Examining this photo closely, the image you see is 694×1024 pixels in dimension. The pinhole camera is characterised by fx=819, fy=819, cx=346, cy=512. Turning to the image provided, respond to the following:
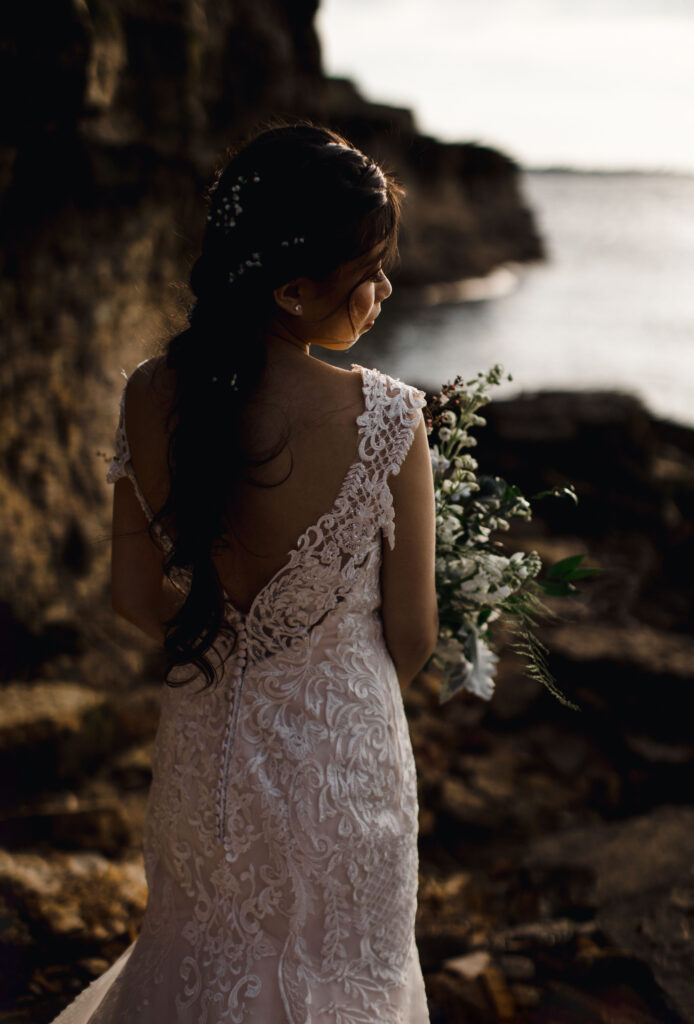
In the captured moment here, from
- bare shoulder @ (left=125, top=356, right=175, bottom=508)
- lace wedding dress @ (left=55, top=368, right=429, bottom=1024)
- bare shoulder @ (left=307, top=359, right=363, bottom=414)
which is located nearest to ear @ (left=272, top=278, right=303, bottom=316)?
bare shoulder @ (left=307, top=359, right=363, bottom=414)

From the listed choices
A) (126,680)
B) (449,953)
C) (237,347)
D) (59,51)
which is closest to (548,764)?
(449,953)

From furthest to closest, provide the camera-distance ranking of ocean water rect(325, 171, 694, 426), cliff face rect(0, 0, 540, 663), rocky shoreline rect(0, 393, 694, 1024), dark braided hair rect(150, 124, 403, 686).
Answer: ocean water rect(325, 171, 694, 426), cliff face rect(0, 0, 540, 663), rocky shoreline rect(0, 393, 694, 1024), dark braided hair rect(150, 124, 403, 686)

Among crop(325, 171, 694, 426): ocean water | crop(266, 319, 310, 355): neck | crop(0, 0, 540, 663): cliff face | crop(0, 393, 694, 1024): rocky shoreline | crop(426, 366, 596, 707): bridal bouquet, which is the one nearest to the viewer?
crop(266, 319, 310, 355): neck

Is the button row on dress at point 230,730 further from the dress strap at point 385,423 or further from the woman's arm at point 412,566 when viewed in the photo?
the dress strap at point 385,423

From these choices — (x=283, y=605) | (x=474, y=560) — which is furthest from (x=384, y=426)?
(x=474, y=560)

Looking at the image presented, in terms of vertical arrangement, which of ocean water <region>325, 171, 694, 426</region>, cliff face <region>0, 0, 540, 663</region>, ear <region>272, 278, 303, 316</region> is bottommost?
ocean water <region>325, 171, 694, 426</region>

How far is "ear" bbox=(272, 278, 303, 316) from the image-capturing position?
4.71 feet

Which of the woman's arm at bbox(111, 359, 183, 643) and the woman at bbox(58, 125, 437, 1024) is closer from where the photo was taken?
the woman at bbox(58, 125, 437, 1024)

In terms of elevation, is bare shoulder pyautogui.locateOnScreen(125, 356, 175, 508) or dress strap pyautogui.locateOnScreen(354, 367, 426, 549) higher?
dress strap pyautogui.locateOnScreen(354, 367, 426, 549)

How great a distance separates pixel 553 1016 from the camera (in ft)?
7.73

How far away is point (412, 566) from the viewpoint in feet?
5.17

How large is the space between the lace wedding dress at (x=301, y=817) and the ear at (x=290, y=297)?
0.38 meters

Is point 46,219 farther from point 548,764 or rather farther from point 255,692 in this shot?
point 548,764

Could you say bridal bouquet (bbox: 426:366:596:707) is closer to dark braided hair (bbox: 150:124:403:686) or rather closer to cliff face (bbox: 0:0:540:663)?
dark braided hair (bbox: 150:124:403:686)
